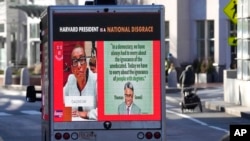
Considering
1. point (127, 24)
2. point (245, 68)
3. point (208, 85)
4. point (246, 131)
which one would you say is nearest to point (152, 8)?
point (127, 24)

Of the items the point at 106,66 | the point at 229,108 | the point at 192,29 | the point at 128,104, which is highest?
the point at 192,29

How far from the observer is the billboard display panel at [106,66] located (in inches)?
508

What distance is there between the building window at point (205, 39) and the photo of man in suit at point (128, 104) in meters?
35.1

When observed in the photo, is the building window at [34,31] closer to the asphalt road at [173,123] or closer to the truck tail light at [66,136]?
the asphalt road at [173,123]

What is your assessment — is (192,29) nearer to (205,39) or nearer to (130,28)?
(205,39)

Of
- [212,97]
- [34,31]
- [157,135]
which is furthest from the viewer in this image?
[34,31]

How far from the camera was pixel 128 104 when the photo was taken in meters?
13.0

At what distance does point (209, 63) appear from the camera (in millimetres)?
46844

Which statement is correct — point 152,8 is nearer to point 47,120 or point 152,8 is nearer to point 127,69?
point 127,69

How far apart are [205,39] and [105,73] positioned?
36.0 metres

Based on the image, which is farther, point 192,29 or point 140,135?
point 192,29

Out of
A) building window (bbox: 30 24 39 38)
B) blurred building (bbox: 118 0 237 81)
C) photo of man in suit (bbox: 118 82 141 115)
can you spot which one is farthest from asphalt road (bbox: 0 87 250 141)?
building window (bbox: 30 24 39 38)

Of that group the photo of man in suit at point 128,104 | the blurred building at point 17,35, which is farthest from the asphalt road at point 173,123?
the blurred building at point 17,35

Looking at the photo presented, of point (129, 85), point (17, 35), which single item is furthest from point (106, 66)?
point (17, 35)
